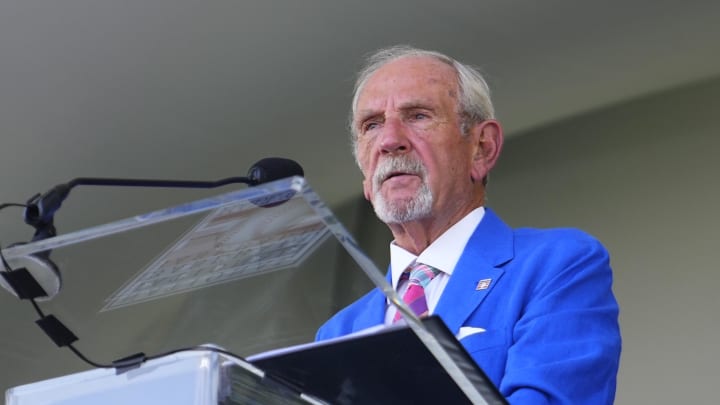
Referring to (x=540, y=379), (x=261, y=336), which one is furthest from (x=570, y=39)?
(x=261, y=336)

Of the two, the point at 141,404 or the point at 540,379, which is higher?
the point at 141,404

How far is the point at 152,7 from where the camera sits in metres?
3.46

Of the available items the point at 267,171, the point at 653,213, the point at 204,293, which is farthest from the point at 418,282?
the point at 653,213

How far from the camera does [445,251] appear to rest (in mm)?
1964

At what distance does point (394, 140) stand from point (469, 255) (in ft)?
0.90

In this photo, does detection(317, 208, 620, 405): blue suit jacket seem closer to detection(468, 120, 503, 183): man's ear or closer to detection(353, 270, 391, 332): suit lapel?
detection(353, 270, 391, 332): suit lapel

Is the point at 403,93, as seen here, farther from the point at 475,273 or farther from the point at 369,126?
the point at 475,273

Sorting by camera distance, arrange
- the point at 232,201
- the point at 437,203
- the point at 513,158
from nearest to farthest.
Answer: the point at 232,201 < the point at 437,203 < the point at 513,158

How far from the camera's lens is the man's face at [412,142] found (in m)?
2.03

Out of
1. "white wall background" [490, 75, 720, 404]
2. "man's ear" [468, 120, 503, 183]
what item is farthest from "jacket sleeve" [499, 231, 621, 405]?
"white wall background" [490, 75, 720, 404]

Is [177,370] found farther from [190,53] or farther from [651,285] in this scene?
[651,285]

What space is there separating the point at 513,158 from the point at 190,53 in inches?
46.2

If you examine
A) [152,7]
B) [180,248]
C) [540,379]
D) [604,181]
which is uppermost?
[152,7]

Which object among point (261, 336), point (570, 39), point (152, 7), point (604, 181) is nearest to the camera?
point (261, 336)
